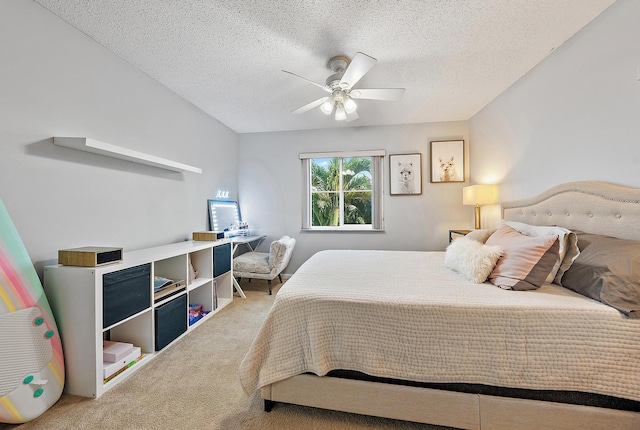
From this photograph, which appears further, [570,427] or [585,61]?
[585,61]

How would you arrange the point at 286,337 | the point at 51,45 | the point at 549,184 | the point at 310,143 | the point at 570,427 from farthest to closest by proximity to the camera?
1. the point at 310,143
2. the point at 549,184
3. the point at 51,45
4. the point at 286,337
5. the point at 570,427

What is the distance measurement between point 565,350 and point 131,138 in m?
3.38

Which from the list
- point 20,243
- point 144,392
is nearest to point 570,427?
point 144,392

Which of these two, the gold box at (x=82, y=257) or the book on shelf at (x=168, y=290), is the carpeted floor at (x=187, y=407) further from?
the gold box at (x=82, y=257)

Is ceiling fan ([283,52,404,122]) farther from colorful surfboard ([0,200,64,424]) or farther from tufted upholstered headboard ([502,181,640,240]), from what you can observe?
colorful surfboard ([0,200,64,424])

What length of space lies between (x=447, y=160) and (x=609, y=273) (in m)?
2.77

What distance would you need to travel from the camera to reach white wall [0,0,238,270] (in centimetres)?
149

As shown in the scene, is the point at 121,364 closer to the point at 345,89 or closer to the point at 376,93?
the point at 345,89

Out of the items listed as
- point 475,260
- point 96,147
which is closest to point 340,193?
point 475,260

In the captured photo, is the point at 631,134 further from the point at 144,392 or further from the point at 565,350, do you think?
the point at 144,392

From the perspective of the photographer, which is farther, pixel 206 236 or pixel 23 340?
pixel 206 236

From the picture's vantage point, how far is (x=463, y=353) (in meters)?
1.16

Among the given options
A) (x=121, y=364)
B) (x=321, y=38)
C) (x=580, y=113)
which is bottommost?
(x=121, y=364)

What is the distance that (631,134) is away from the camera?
5.02 ft
